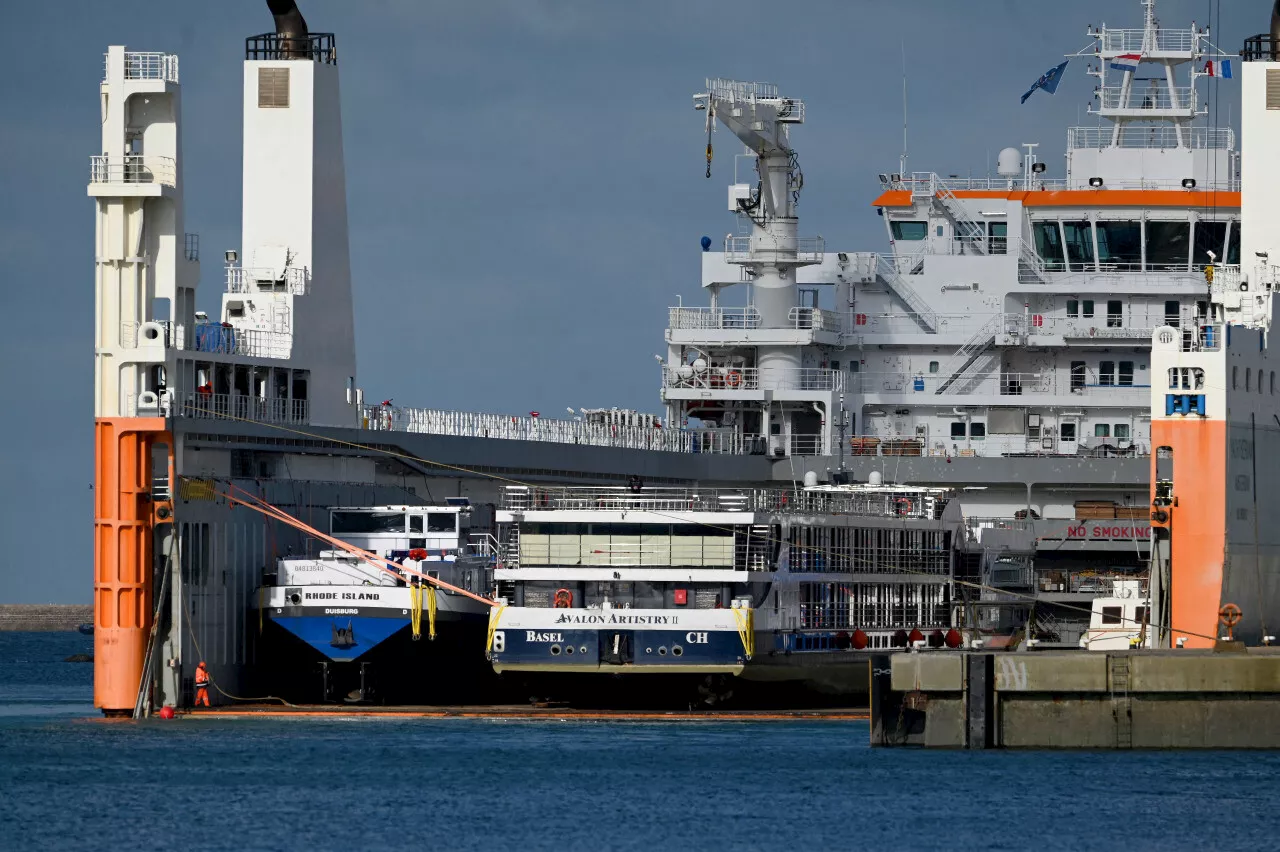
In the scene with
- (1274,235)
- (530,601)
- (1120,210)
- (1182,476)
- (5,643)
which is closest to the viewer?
(530,601)

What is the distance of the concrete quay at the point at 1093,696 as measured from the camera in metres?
58.7

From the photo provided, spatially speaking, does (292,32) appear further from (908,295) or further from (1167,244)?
(1167,244)

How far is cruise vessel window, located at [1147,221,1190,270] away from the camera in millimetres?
94375

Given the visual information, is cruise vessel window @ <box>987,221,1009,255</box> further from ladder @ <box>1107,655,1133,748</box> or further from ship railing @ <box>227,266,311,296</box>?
ladder @ <box>1107,655,1133,748</box>

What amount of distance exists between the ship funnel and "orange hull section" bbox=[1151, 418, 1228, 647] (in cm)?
2505

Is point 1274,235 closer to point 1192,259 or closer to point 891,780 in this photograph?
point 1192,259

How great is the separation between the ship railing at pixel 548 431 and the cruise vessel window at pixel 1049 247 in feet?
39.4

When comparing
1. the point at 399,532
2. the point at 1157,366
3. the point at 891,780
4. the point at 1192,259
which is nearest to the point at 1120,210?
the point at 1192,259

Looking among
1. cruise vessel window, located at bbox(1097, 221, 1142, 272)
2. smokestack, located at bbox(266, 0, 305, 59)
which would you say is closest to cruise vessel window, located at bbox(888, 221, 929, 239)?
cruise vessel window, located at bbox(1097, 221, 1142, 272)

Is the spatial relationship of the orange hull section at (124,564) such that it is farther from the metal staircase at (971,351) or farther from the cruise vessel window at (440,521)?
the metal staircase at (971,351)

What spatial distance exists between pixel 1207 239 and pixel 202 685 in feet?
134

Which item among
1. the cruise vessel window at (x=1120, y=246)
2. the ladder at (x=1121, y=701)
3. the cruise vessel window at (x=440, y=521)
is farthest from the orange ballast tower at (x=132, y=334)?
the cruise vessel window at (x=1120, y=246)

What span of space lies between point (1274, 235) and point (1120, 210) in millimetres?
9843

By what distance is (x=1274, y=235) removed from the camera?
8500 cm
